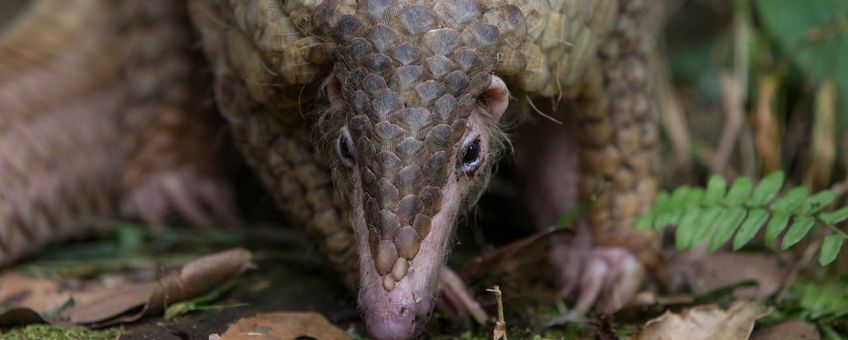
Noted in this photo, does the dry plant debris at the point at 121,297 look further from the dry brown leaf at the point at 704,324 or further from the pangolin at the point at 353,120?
the dry brown leaf at the point at 704,324

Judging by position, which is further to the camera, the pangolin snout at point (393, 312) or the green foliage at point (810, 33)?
the green foliage at point (810, 33)

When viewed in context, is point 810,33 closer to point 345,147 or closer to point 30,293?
point 345,147

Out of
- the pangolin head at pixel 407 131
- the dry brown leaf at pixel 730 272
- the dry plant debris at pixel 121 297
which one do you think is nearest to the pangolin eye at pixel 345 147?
the pangolin head at pixel 407 131

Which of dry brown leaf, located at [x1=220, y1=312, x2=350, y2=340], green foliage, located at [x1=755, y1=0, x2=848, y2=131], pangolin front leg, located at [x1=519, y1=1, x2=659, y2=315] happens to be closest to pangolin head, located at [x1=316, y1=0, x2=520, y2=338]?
dry brown leaf, located at [x1=220, y1=312, x2=350, y2=340]

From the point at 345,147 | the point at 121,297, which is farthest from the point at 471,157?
the point at 121,297

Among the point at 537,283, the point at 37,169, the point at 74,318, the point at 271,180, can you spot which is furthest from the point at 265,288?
the point at 37,169

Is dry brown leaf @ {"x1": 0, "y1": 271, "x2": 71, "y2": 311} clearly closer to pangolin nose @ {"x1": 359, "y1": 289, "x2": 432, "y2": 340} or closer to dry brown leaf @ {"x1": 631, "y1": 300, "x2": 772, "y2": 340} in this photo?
pangolin nose @ {"x1": 359, "y1": 289, "x2": 432, "y2": 340}

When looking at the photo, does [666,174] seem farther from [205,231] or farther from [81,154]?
[81,154]
